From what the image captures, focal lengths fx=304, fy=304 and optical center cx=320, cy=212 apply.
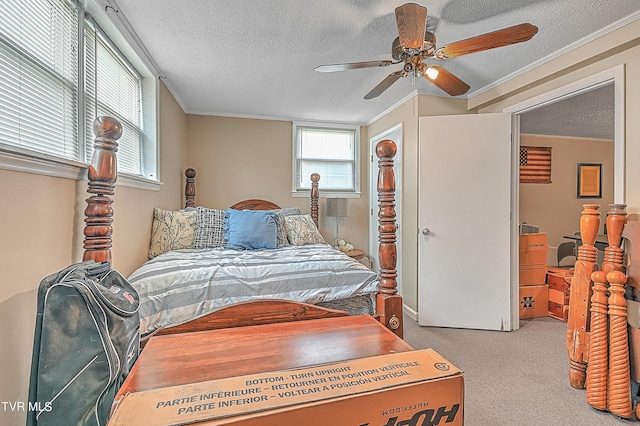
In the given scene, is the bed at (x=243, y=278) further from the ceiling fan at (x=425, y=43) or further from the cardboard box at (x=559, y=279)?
the cardboard box at (x=559, y=279)

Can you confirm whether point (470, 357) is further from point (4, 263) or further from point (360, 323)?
point (4, 263)

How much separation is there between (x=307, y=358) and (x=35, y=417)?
0.79 meters

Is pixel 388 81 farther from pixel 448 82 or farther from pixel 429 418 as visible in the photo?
pixel 429 418

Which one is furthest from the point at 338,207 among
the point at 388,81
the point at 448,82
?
the point at 448,82

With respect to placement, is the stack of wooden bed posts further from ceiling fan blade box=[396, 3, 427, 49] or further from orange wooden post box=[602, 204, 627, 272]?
ceiling fan blade box=[396, 3, 427, 49]

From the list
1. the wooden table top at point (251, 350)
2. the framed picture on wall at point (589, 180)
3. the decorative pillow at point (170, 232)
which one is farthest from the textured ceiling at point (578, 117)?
the decorative pillow at point (170, 232)

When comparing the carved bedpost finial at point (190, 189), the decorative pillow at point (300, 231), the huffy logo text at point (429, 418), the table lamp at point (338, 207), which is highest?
the carved bedpost finial at point (190, 189)

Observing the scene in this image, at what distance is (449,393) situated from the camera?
29.3 inches

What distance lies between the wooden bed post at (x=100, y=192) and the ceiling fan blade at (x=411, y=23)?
4.89ft

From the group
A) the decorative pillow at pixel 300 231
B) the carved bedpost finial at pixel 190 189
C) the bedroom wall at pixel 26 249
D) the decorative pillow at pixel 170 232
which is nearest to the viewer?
the bedroom wall at pixel 26 249

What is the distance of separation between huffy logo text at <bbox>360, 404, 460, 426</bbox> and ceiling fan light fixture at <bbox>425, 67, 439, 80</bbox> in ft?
6.22

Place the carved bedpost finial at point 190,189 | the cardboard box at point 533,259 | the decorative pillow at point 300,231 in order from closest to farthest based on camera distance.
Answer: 1. the decorative pillow at point 300,231
2. the cardboard box at point 533,259
3. the carved bedpost finial at point 190,189

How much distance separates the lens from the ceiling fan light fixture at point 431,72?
196 centimetres

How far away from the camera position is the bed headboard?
370 cm
